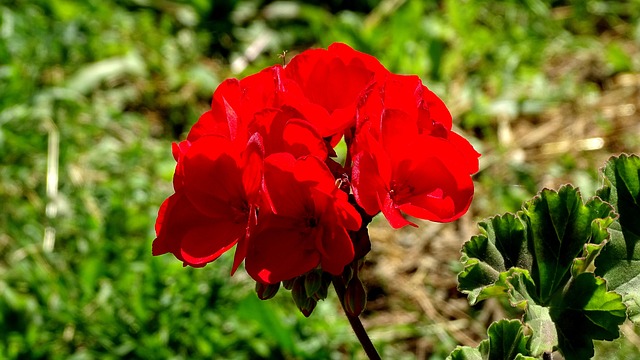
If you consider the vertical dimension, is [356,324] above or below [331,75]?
below

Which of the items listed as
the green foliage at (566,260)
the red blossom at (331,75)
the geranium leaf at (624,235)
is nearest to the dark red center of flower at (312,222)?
the red blossom at (331,75)

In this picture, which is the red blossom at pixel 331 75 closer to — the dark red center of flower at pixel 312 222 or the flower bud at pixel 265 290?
the dark red center of flower at pixel 312 222

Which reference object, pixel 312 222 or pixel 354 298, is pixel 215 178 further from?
pixel 354 298

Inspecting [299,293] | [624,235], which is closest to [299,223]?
[299,293]

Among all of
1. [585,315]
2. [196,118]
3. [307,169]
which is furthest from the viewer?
[196,118]

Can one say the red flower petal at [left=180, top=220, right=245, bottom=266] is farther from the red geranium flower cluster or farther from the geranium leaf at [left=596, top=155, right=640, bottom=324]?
the geranium leaf at [left=596, top=155, right=640, bottom=324]
